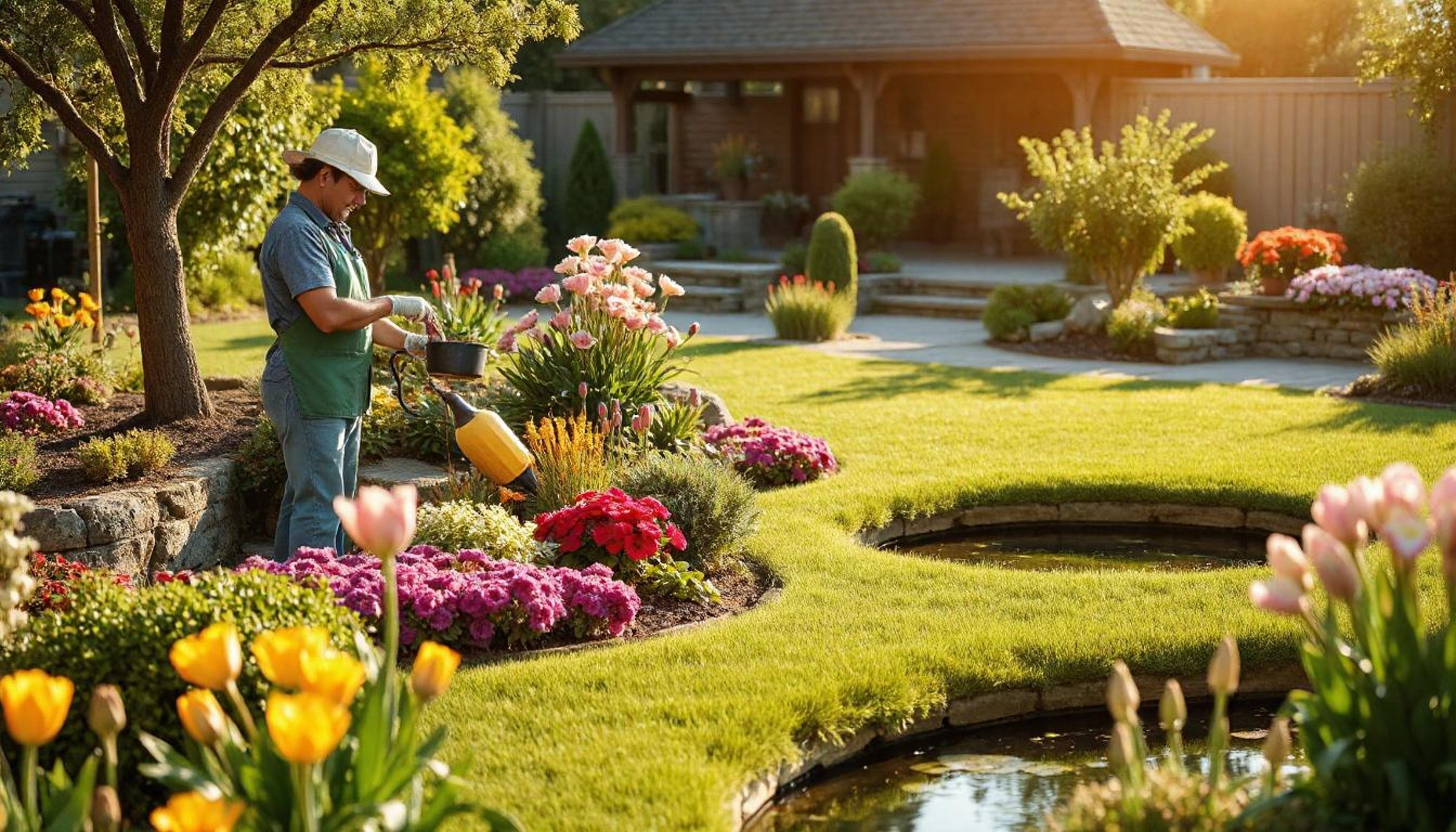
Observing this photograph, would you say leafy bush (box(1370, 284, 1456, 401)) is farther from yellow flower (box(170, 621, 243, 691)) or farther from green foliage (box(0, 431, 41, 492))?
yellow flower (box(170, 621, 243, 691))

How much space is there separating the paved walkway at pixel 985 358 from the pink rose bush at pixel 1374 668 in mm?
9810

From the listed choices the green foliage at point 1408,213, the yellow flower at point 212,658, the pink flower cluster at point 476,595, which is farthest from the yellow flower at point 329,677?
the green foliage at point 1408,213

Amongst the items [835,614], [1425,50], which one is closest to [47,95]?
[835,614]

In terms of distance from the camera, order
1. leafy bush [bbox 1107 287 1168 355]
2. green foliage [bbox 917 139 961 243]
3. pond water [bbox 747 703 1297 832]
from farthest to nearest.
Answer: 1. green foliage [bbox 917 139 961 243]
2. leafy bush [bbox 1107 287 1168 355]
3. pond water [bbox 747 703 1297 832]

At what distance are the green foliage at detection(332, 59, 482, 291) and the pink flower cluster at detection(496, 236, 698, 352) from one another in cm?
977

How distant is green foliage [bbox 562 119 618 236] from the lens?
77.3 feet

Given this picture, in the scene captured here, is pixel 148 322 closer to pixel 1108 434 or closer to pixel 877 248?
pixel 1108 434

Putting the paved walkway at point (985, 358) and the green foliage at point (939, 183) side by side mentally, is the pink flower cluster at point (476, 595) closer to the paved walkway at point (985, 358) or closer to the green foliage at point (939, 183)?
the paved walkway at point (985, 358)

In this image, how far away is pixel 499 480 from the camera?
749cm

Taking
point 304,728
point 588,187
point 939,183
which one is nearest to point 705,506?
point 304,728

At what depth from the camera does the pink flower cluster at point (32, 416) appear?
8711mm

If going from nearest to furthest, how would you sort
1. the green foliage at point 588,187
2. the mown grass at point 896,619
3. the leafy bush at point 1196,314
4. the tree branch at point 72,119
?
1. the mown grass at point 896,619
2. the tree branch at point 72,119
3. the leafy bush at point 1196,314
4. the green foliage at point 588,187

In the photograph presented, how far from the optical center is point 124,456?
24.9 feet

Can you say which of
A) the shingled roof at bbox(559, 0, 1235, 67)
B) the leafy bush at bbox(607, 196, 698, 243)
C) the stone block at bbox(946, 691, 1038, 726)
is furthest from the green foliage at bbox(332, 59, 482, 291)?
the stone block at bbox(946, 691, 1038, 726)
